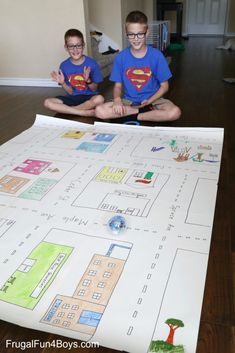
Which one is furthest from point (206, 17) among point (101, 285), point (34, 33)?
point (101, 285)

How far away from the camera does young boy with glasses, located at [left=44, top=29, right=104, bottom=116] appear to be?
71.1 inches

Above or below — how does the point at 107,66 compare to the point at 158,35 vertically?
below

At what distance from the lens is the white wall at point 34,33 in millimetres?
2490

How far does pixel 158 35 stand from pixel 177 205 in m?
3.26

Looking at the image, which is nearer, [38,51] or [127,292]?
[127,292]

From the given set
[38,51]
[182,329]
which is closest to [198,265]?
[182,329]

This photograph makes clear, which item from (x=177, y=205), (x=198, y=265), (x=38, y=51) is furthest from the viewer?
(x=38, y=51)

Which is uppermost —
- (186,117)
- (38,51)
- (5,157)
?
(38,51)

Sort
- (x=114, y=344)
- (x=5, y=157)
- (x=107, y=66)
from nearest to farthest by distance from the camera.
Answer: (x=114, y=344) < (x=5, y=157) < (x=107, y=66)

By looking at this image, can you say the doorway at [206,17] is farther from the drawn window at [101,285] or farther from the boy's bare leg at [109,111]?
the drawn window at [101,285]

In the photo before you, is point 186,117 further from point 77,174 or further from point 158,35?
point 158,35

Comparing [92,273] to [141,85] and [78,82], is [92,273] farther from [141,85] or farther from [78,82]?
[78,82]

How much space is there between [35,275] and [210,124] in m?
1.40

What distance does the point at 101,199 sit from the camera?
81cm
